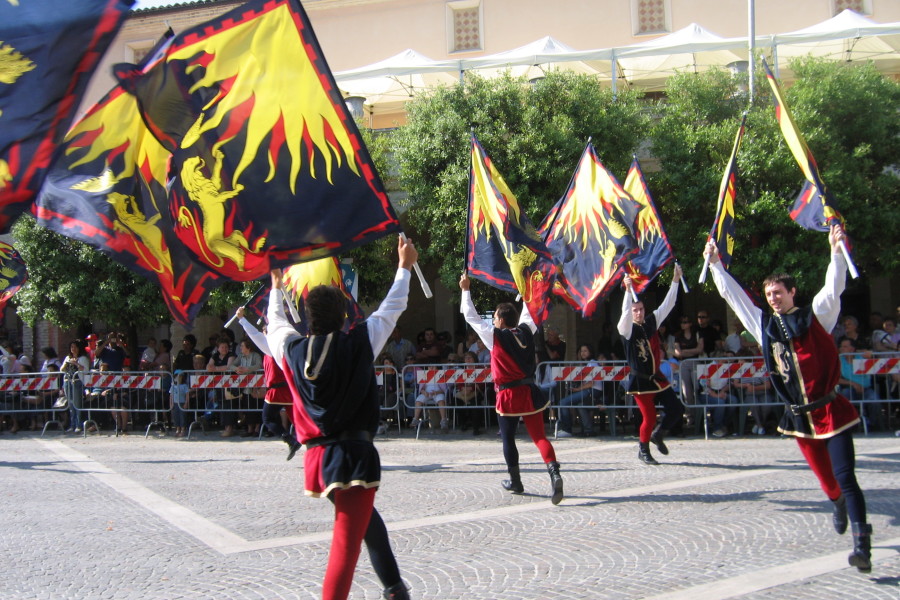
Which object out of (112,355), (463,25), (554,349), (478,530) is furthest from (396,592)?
(463,25)

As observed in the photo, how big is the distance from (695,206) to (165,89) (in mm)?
11623

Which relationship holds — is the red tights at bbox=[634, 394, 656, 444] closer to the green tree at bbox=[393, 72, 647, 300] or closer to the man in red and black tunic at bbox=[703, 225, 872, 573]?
the man in red and black tunic at bbox=[703, 225, 872, 573]

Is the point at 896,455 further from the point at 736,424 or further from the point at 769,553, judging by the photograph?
the point at 769,553

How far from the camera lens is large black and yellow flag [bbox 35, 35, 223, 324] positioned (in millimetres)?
6027

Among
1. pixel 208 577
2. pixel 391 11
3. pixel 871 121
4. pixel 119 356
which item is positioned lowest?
pixel 208 577

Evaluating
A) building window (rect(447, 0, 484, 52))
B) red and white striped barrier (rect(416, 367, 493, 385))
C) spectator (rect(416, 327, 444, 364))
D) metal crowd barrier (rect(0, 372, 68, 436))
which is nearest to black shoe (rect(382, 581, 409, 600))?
red and white striped barrier (rect(416, 367, 493, 385))

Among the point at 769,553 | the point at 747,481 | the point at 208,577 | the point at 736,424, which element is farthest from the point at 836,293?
the point at 736,424

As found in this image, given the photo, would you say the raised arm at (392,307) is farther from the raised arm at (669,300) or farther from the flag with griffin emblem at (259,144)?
the raised arm at (669,300)

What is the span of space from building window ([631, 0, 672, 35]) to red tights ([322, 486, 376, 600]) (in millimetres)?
23133

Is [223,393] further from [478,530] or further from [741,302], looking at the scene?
[741,302]

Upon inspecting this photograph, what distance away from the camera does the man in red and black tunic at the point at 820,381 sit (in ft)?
17.4

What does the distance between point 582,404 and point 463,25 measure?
16602mm

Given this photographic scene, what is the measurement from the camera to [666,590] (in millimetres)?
4961

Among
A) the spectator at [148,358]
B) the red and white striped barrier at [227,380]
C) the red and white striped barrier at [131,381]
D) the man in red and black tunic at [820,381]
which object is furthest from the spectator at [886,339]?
the spectator at [148,358]
